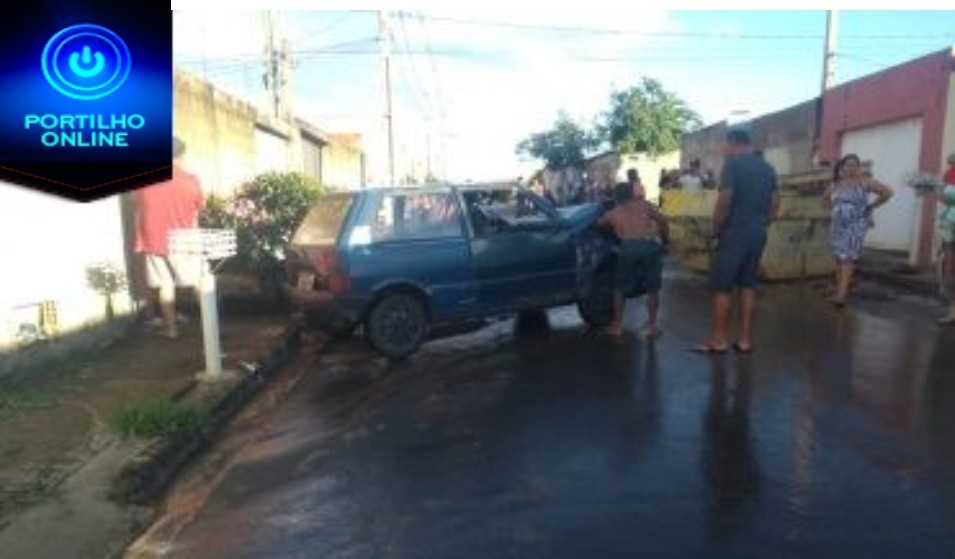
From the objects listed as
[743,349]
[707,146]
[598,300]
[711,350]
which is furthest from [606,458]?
[707,146]

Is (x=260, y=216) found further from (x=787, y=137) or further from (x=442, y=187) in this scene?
(x=787, y=137)

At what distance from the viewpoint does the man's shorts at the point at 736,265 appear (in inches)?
323

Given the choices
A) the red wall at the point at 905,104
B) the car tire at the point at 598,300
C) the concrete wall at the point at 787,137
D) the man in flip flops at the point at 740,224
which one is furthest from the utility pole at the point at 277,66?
the man in flip flops at the point at 740,224

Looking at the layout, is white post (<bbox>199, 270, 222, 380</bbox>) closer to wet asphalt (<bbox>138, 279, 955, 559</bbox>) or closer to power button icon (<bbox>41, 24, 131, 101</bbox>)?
wet asphalt (<bbox>138, 279, 955, 559</bbox>)

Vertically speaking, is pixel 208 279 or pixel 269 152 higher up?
pixel 269 152

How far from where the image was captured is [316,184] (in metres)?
13.3

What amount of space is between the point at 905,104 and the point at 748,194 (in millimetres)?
10029

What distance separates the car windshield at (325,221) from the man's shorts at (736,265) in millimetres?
3420

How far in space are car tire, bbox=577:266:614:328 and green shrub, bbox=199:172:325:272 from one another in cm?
395

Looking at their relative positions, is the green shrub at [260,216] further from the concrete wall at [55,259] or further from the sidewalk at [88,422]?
the concrete wall at [55,259]

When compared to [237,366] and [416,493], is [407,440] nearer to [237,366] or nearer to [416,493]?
[416,493]

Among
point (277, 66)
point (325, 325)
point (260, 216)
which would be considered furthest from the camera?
point (277, 66)

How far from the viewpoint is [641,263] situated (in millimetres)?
9555

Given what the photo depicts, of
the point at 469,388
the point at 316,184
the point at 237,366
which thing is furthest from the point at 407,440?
the point at 316,184
